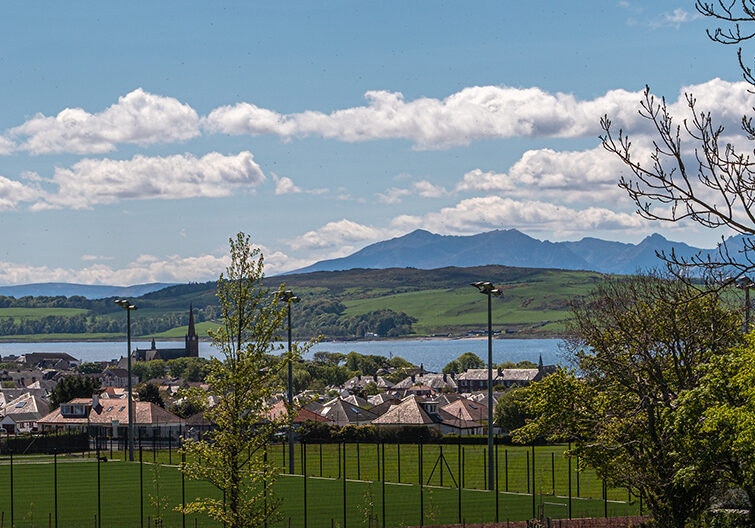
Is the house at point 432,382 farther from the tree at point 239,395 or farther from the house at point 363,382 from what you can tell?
the tree at point 239,395

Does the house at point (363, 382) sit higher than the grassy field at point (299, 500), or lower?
lower

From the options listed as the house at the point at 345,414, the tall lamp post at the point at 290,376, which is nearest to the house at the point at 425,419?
the house at the point at 345,414

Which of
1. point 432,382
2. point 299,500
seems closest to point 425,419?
point 299,500

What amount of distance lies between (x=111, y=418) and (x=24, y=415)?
21569mm

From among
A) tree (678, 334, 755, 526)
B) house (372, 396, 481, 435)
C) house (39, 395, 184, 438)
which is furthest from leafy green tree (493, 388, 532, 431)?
tree (678, 334, 755, 526)

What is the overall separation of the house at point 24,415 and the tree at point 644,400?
84.2 meters

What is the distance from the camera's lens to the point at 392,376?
187 metres

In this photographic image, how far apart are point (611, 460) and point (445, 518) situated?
38.4 ft

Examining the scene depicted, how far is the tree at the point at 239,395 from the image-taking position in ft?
69.8

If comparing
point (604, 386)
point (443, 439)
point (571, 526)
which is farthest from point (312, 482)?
point (443, 439)

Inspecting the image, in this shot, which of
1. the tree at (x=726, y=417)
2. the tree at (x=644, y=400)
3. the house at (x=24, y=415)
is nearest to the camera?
the tree at (x=726, y=417)

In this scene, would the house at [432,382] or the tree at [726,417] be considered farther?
the house at [432,382]

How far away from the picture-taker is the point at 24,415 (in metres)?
108

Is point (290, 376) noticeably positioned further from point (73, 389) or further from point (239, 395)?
point (73, 389)
